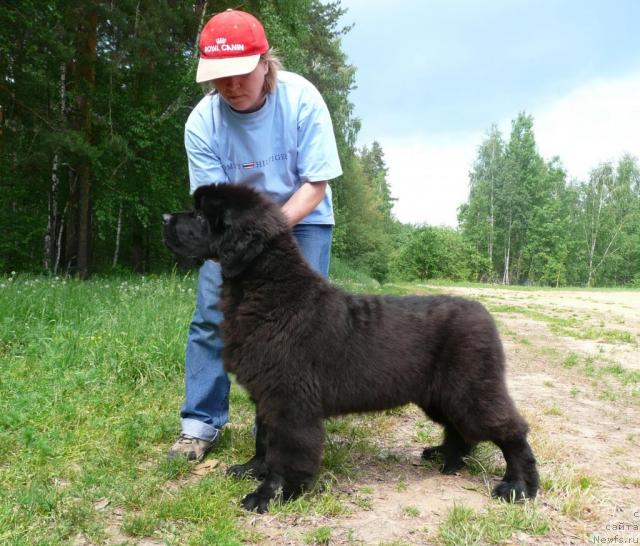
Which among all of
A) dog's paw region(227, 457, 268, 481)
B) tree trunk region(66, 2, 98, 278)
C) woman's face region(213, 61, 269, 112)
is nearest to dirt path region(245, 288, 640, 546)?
dog's paw region(227, 457, 268, 481)

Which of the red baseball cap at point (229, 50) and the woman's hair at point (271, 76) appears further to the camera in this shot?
the woman's hair at point (271, 76)

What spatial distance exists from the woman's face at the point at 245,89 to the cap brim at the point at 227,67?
67 millimetres

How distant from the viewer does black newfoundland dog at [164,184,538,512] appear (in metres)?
3.30

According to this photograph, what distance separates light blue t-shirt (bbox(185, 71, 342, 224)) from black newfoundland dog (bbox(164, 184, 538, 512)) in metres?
0.48

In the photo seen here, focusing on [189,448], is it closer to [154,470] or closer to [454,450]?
[154,470]

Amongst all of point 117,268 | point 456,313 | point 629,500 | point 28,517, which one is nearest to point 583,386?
point 629,500

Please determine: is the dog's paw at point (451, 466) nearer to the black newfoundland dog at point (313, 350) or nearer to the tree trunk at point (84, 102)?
the black newfoundland dog at point (313, 350)

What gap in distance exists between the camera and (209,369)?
13.7 ft

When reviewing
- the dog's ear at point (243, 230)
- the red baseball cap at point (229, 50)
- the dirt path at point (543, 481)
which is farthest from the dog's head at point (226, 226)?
the dirt path at point (543, 481)

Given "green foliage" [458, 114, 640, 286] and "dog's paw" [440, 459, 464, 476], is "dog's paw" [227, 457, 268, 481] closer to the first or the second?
"dog's paw" [440, 459, 464, 476]

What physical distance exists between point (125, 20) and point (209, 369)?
1391 cm

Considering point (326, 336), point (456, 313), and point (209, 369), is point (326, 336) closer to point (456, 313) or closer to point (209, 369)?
point (456, 313)

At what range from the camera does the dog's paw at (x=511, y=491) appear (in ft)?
11.0

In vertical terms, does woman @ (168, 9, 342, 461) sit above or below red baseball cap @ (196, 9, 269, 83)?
below
